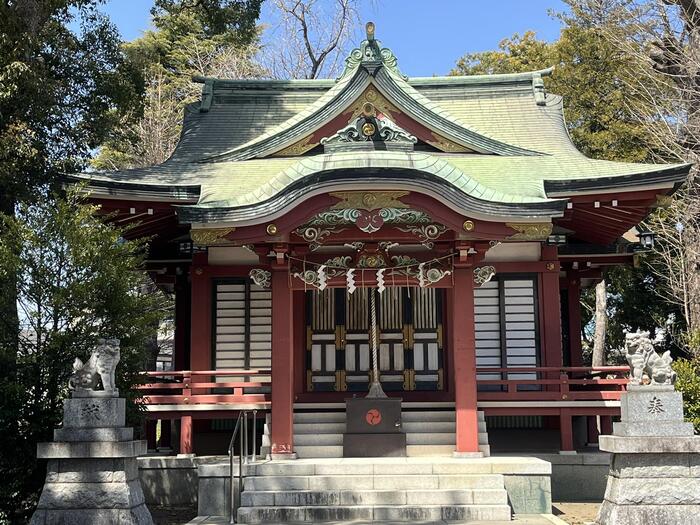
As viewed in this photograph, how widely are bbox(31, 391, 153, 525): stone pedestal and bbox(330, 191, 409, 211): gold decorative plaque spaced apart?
394cm

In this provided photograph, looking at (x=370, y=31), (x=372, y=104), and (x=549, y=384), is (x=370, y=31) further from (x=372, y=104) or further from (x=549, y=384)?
(x=549, y=384)

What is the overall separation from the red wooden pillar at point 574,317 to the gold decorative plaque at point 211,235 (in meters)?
7.35

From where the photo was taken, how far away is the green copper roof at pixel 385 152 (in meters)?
10.2

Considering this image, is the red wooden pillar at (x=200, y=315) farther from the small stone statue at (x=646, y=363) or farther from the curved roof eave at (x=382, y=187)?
the small stone statue at (x=646, y=363)

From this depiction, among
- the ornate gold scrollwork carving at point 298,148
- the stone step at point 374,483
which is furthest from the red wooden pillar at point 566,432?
the ornate gold scrollwork carving at point 298,148

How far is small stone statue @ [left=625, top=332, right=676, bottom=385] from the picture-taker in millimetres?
8258

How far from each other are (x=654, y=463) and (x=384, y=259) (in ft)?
15.0

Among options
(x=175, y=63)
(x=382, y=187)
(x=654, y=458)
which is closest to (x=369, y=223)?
(x=382, y=187)

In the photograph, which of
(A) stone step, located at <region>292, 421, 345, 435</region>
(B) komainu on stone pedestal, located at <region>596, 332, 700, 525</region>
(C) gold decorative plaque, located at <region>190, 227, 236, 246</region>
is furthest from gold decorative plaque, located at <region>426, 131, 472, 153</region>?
(B) komainu on stone pedestal, located at <region>596, 332, 700, 525</region>

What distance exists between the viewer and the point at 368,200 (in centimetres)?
1038

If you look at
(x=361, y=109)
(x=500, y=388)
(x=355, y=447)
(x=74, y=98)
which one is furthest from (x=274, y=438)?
(x=74, y=98)

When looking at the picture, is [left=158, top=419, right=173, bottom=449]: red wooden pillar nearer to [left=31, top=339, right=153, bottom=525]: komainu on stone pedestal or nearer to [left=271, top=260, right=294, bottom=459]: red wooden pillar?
[left=271, top=260, right=294, bottom=459]: red wooden pillar

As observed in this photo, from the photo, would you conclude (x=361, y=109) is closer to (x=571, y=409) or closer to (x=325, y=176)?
(x=325, y=176)

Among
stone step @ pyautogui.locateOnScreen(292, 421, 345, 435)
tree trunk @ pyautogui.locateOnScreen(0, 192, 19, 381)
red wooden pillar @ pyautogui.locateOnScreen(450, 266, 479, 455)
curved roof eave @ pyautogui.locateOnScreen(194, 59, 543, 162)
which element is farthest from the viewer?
curved roof eave @ pyautogui.locateOnScreen(194, 59, 543, 162)
